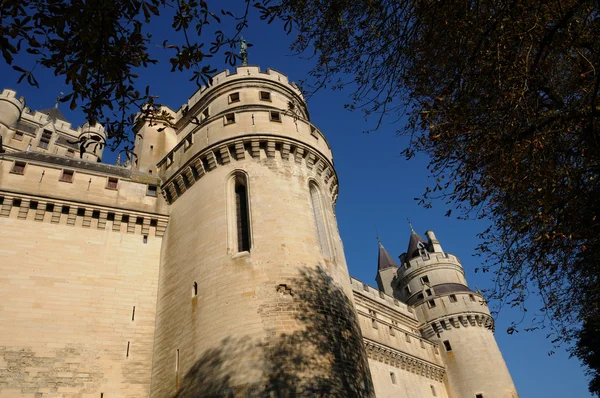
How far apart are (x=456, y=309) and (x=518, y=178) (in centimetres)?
2659

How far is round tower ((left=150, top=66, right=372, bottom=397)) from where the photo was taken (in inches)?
432

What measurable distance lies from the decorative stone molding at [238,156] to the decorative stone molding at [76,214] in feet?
4.09

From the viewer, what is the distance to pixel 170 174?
1670 centimetres

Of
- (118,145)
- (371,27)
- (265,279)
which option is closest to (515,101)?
(371,27)

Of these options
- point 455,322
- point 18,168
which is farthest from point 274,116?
point 455,322

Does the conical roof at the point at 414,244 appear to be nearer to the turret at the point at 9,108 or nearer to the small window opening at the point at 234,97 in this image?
the small window opening at the point at 234,97

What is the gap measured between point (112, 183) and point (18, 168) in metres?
2.98

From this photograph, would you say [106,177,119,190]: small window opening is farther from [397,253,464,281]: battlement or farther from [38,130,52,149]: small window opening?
[397,253,464,281]: battlement

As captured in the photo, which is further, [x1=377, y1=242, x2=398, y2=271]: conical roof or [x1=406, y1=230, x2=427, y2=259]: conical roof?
[x1=377, y1=242, x2=398, y2=271]: conical roof

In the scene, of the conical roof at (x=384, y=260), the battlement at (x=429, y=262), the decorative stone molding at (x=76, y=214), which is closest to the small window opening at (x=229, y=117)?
the decorative stone molding at (x=76, y=214)

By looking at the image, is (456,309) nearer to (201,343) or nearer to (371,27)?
(201,343)

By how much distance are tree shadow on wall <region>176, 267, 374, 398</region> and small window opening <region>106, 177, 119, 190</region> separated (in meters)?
7.65

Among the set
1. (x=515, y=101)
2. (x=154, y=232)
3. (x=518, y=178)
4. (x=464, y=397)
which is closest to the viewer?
(x=515, y=101)

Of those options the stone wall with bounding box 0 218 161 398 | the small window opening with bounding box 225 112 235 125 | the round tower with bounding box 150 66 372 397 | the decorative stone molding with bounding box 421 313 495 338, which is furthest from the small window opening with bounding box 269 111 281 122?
the decorative stone molding with bounding box 421 313 495 338
